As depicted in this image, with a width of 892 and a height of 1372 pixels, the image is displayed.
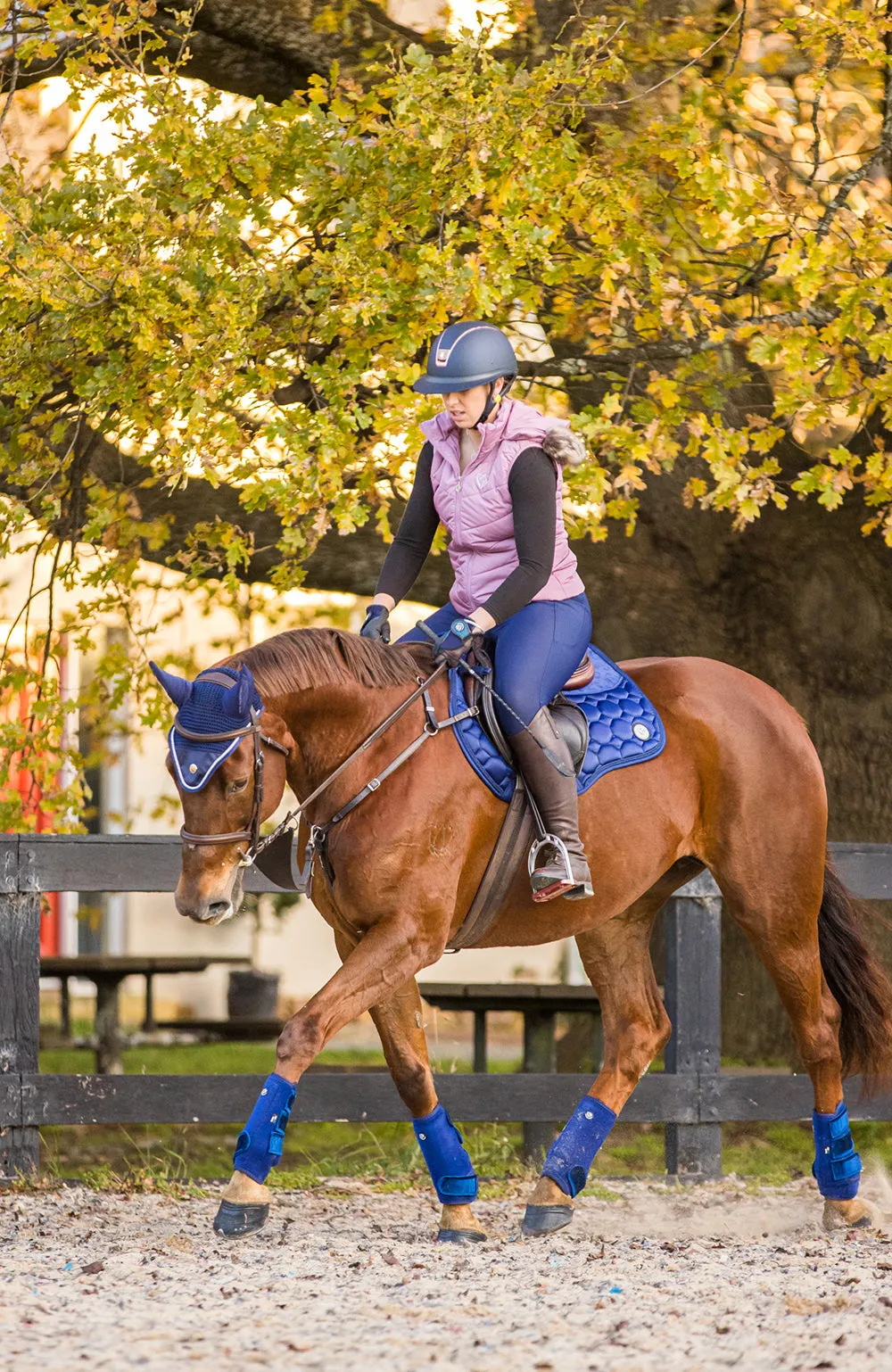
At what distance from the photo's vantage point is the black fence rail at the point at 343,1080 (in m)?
5.97

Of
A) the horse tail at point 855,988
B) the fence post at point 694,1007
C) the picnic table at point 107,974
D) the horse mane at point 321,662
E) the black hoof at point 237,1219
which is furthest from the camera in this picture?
the picnic table at point 107,974

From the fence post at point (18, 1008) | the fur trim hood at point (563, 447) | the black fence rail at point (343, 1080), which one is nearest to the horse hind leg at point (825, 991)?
the black fence rail at point (343, 1080)

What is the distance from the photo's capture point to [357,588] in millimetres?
9062

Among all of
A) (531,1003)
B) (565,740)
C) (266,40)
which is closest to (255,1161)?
(565,740)

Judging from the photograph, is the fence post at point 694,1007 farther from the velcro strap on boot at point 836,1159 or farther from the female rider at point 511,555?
the female rider at point 511,555

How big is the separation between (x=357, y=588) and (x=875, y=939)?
10.8 ft

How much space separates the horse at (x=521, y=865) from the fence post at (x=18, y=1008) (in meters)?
1.56

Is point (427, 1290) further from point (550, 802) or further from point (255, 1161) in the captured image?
point (550, 802)

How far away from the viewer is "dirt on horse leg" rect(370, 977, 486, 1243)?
5000 mm

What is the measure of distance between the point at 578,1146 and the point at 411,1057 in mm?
648

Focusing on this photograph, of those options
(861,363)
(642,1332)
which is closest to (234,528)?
(861,363)

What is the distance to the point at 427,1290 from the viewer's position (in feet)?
13.4

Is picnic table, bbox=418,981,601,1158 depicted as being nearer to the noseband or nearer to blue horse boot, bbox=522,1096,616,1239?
blue horse boot, bbox=522,1096,616,1239

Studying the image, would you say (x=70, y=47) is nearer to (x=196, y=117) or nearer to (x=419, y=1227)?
(x=196, y=117)
